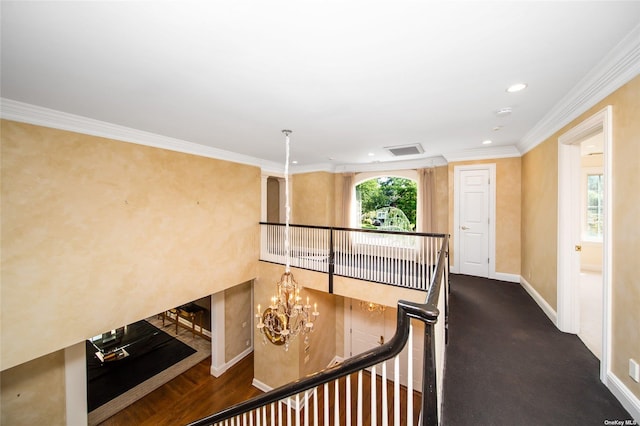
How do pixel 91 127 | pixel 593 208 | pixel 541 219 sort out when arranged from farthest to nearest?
pixel 593 208 → pixel 541 219 → pixel 91 127

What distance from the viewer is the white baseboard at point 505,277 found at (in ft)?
13.9

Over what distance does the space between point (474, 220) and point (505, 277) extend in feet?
3.82

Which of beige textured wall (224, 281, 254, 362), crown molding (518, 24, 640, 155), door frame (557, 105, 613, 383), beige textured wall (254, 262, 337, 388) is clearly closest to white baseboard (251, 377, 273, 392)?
beige textured wall (254, 262, 337, 388)

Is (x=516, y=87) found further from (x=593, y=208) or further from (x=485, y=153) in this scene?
(x=593, y=208)

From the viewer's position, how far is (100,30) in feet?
4.64

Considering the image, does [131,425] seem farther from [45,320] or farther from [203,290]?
[45,320]

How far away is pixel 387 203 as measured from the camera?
6.34m

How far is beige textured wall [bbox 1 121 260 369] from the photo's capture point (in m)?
2.47

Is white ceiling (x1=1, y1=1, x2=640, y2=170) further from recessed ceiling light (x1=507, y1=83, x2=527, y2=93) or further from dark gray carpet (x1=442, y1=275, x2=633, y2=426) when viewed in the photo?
dark gray carpet (x1=442, y1=275, x2=633, y2=426)

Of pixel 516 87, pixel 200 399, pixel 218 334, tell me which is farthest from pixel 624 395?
pixel 218 334

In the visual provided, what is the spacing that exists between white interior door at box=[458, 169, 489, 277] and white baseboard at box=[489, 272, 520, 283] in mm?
135

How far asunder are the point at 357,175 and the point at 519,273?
401 centimetres

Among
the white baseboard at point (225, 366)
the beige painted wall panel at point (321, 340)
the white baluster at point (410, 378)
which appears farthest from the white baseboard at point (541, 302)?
the white baseboard at point (225, 366)

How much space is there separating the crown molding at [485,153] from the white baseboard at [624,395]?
363cm
